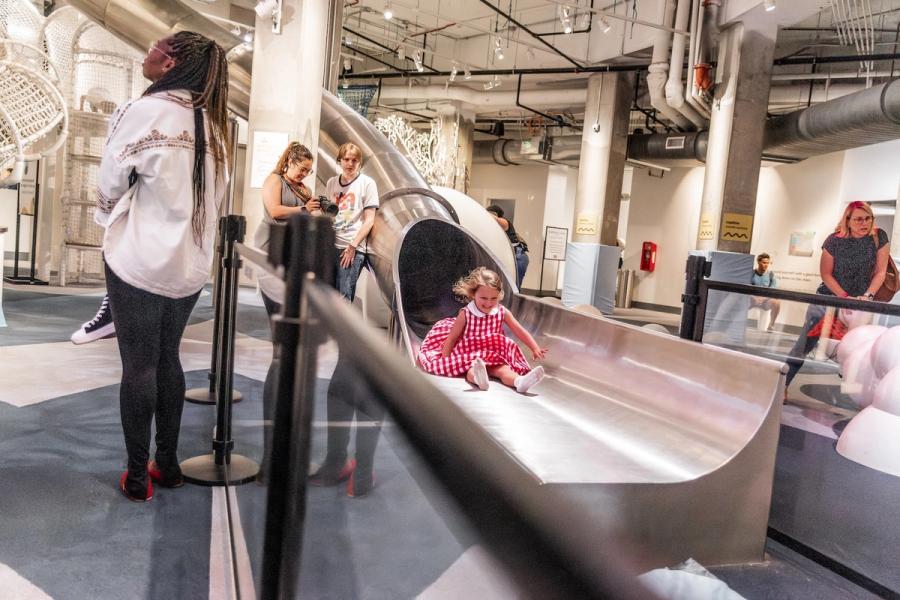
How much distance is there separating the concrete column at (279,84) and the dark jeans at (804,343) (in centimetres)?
395

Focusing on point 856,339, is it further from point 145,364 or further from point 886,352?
point 145,364

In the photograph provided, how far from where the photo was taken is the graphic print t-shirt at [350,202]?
4.71 m

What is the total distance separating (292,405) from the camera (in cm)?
86

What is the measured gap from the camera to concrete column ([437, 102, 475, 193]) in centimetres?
1416

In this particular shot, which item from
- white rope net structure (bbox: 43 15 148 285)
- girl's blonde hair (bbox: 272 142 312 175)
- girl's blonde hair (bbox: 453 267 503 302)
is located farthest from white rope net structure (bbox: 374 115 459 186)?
girl's blonde hair (bbox: 272 142 312 175)

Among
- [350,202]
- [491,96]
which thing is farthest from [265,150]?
[491,96]

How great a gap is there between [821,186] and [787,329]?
9707 mm

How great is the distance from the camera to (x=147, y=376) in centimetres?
226

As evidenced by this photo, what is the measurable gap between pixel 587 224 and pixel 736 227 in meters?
3.04

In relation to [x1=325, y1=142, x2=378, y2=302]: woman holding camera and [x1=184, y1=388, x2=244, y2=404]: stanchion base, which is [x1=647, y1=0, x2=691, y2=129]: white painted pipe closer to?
[x1=325, y1=142, x2=378, y2=302]: woman holding camera

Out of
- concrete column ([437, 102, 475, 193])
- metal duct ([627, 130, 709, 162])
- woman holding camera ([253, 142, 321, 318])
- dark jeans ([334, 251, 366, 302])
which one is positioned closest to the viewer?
woman holding camera ([253, 142, 321, 318])

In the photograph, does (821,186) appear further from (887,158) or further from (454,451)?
(454,451)

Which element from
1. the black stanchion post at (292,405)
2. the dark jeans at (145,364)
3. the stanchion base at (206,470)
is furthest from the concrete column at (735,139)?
the black stanchion post at (292,405)

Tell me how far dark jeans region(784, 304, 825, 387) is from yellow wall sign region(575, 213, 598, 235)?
7.64m
